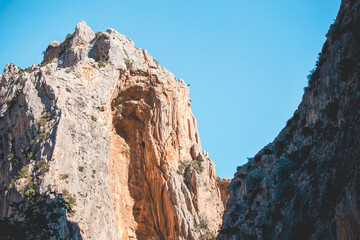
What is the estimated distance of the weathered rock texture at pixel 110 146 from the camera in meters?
46.7

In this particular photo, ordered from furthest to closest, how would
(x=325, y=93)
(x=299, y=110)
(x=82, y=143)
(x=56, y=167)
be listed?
(x=82, y=143) → (x=56, y=167) → (x=299, y=110) → (x=325, y=93)

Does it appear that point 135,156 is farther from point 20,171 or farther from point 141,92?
point 20,171

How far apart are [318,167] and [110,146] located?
33.1 metres

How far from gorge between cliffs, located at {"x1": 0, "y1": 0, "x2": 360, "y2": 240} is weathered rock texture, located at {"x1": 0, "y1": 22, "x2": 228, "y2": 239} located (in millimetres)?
142

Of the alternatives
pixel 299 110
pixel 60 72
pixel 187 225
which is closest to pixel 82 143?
pixel 60 72

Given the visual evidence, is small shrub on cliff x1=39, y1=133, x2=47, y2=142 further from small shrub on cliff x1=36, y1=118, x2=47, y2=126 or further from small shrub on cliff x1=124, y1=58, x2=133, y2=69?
small shrub on cliff x1=124, y1=58, x2=133, y2=69

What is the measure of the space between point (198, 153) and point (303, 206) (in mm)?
34923

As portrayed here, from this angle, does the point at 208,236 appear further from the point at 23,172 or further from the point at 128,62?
the point at 128,62

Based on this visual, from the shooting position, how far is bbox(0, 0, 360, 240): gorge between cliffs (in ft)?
88.4

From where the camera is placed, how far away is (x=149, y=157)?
59.7 m

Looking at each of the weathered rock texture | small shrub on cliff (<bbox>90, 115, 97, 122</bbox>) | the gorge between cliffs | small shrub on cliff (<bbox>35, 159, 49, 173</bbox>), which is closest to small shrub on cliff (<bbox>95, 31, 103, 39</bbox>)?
the weathered rock texture

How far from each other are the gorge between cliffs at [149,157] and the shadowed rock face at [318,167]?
11 cm

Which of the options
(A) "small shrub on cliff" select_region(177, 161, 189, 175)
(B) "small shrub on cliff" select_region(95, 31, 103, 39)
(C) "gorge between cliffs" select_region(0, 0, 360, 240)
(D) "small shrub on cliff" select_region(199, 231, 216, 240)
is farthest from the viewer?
(B) "small shrub on cliff" select_region(95, 31, 103, 39)

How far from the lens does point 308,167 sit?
3069 centimetres
